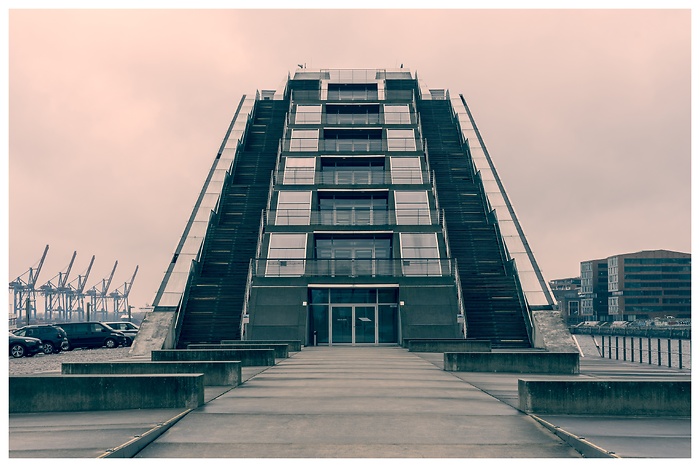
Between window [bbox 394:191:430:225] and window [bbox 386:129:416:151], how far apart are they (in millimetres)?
8565

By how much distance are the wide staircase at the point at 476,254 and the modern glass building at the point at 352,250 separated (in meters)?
0.08

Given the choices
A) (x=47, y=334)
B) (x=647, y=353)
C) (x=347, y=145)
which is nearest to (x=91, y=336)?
(x=47, y=334)

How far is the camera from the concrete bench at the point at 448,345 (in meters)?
31.7

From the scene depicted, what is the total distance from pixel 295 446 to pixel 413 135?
163ft

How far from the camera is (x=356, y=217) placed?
45.2 m

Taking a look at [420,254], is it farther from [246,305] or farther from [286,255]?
[246,305]

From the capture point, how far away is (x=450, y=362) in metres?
22.8

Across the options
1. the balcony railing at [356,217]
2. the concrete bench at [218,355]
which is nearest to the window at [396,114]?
the balcony railing at [356,217]

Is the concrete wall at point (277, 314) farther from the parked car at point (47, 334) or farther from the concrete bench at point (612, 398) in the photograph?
the concrete bench at point (612, 398)

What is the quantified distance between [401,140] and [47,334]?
28.4 meters

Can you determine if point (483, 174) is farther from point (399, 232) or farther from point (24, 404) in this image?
point (24, 404)

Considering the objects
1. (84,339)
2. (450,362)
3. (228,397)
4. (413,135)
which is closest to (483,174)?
(413,135)

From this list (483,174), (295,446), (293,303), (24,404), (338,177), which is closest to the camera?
(295,446)

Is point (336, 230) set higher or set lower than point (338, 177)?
lower
